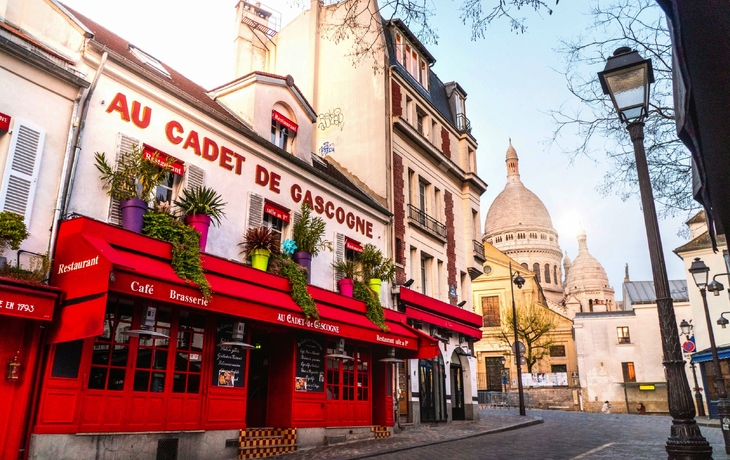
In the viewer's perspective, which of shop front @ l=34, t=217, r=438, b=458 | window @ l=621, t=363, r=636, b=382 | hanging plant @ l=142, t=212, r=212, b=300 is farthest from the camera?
window @ l=621, t=363, r=636, b=382

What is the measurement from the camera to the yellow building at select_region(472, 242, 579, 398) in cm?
5566

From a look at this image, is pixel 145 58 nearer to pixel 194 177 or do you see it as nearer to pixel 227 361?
pixel 194 177

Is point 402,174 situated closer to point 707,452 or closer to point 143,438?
point 143,438

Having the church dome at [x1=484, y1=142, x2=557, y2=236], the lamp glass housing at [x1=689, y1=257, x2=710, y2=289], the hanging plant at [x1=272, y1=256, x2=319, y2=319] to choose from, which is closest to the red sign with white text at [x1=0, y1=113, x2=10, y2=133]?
the hanging plant at [x1=272, y1=256, x2=319, y2=319]

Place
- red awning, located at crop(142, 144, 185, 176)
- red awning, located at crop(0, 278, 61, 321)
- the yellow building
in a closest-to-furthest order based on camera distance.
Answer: red awning, located at crop(0, 278, 61, 321)
red awning, located at crop(142, 144, 185, 176)
the yellow building

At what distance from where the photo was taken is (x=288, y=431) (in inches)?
506

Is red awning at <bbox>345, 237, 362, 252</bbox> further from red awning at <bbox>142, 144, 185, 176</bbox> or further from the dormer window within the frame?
the dormer window

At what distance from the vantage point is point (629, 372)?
46062 mm

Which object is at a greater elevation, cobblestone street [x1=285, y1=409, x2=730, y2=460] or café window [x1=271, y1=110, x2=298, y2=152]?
café window [x1=271, y1=110, x2=298, y2=152]

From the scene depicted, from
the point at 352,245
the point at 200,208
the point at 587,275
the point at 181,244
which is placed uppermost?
the point at 587,275

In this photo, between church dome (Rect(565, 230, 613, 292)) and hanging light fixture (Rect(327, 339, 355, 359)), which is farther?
church dome (Rect(565, 230, 613, 292))

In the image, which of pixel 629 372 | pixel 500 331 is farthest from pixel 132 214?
pixel 500 331

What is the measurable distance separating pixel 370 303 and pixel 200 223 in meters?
6.39

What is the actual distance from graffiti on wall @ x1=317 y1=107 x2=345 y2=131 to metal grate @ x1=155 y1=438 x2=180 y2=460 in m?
14.3
